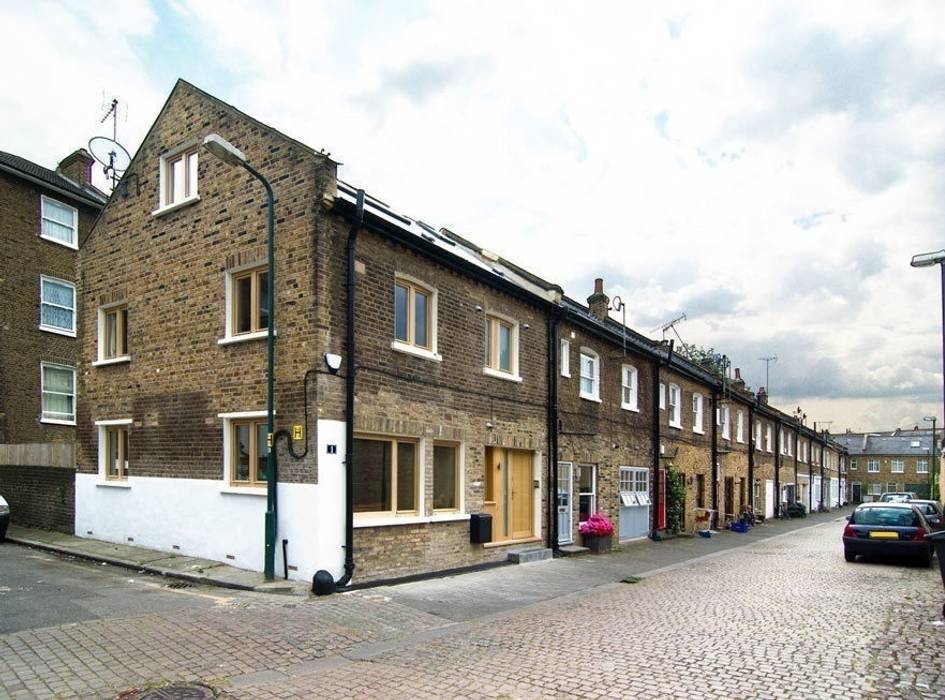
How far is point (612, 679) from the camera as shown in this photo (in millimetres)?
7047

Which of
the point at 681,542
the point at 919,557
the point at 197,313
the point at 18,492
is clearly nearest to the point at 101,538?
the point at 18,492

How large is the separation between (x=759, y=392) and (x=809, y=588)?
97.3ft

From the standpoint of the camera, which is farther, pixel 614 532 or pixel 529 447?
pixel 614 532

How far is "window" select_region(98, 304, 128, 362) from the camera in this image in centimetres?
1517

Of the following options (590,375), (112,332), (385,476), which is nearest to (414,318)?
(385,476)

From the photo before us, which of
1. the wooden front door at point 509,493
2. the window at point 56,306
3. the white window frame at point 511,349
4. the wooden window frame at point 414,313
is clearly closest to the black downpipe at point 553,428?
the wooden front door at point 509,493

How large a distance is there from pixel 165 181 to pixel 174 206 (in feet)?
2.88

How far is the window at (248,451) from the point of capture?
39.5 ft

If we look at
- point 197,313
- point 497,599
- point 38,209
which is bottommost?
point 497,599

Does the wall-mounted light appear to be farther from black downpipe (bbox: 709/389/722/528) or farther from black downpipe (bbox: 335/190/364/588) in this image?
black downpipe (bbox: 709/389/722/528)

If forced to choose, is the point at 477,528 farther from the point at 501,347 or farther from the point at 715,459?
the point at 715,459

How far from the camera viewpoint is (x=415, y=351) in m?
13.0

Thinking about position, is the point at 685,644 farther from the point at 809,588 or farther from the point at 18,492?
the point at 18,492

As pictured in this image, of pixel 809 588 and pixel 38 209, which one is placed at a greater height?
pixel 38 209
